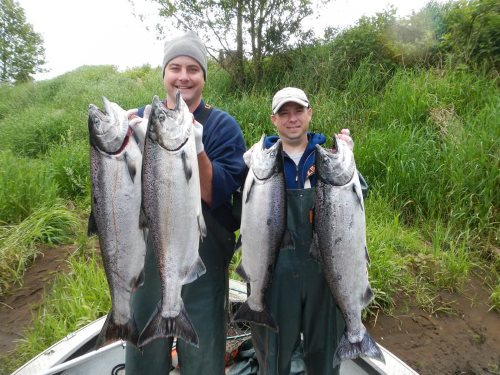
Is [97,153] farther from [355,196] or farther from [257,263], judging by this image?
[355,196]

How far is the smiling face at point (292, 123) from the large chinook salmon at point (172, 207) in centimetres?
86

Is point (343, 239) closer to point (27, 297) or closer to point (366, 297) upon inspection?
point (366, 297)

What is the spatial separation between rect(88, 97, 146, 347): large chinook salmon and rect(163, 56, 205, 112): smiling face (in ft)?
1.52

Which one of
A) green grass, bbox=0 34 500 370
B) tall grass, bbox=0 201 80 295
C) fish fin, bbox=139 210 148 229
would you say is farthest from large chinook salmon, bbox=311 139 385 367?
tall grass, bbox=0 201 80 295

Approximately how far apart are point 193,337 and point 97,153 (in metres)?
1.10

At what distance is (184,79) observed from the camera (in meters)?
2.42

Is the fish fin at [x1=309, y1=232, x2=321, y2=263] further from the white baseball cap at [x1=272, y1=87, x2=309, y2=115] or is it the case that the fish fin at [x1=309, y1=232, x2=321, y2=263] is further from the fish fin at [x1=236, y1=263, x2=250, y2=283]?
the white baseball cap at [x1=272, y1=87, x2=309, y2=115]

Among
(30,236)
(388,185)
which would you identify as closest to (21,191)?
(30,236)

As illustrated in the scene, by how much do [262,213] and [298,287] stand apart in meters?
0.64

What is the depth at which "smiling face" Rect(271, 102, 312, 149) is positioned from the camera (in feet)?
8.85

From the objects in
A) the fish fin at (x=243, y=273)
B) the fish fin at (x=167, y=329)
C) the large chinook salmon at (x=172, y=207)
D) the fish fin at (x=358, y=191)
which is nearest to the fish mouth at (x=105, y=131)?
the large chinook salmon at (x=172, y=207)

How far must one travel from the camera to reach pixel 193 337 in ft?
7.01

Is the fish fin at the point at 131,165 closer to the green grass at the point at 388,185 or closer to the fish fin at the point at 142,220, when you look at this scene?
the fish fin at the point at 142,220

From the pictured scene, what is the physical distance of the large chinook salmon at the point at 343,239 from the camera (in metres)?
2.28
